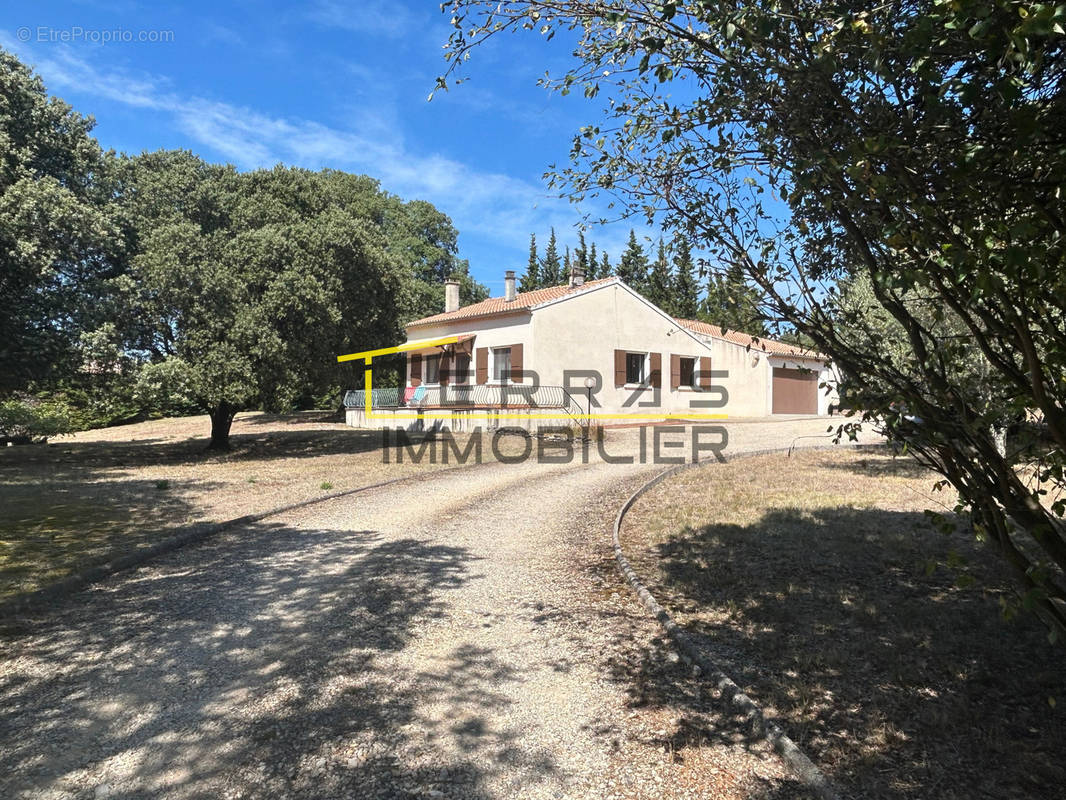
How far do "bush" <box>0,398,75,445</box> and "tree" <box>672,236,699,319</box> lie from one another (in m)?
24.0

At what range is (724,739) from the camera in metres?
3.29

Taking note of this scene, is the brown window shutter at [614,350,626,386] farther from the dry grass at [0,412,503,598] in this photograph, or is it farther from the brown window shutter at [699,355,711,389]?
the dry grass at [0,412,503,598]

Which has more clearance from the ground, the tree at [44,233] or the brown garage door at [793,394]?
the tree at [44,233]

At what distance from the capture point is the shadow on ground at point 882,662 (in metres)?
2.96

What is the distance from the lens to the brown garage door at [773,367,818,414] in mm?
31219

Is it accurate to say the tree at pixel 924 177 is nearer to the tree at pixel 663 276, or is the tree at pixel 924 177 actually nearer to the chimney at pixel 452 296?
the tree at pixel 663 276

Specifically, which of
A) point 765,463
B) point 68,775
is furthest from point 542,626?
point 765,463

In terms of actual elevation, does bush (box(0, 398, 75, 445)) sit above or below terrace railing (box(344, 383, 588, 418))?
below

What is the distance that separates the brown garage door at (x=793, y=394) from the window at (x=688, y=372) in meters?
4.82

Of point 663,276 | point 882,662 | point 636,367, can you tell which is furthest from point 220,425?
point 882,662

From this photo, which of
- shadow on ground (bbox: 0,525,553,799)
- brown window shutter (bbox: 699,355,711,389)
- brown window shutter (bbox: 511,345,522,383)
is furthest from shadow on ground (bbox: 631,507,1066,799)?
brown window shutter (bbox: 699,355,711,389)

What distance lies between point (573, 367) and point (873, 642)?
19978 millimetres

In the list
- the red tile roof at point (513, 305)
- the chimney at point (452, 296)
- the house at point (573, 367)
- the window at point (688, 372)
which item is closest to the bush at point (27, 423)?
the house at point (573, 367)

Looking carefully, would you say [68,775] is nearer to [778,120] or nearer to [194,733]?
[194,733]
